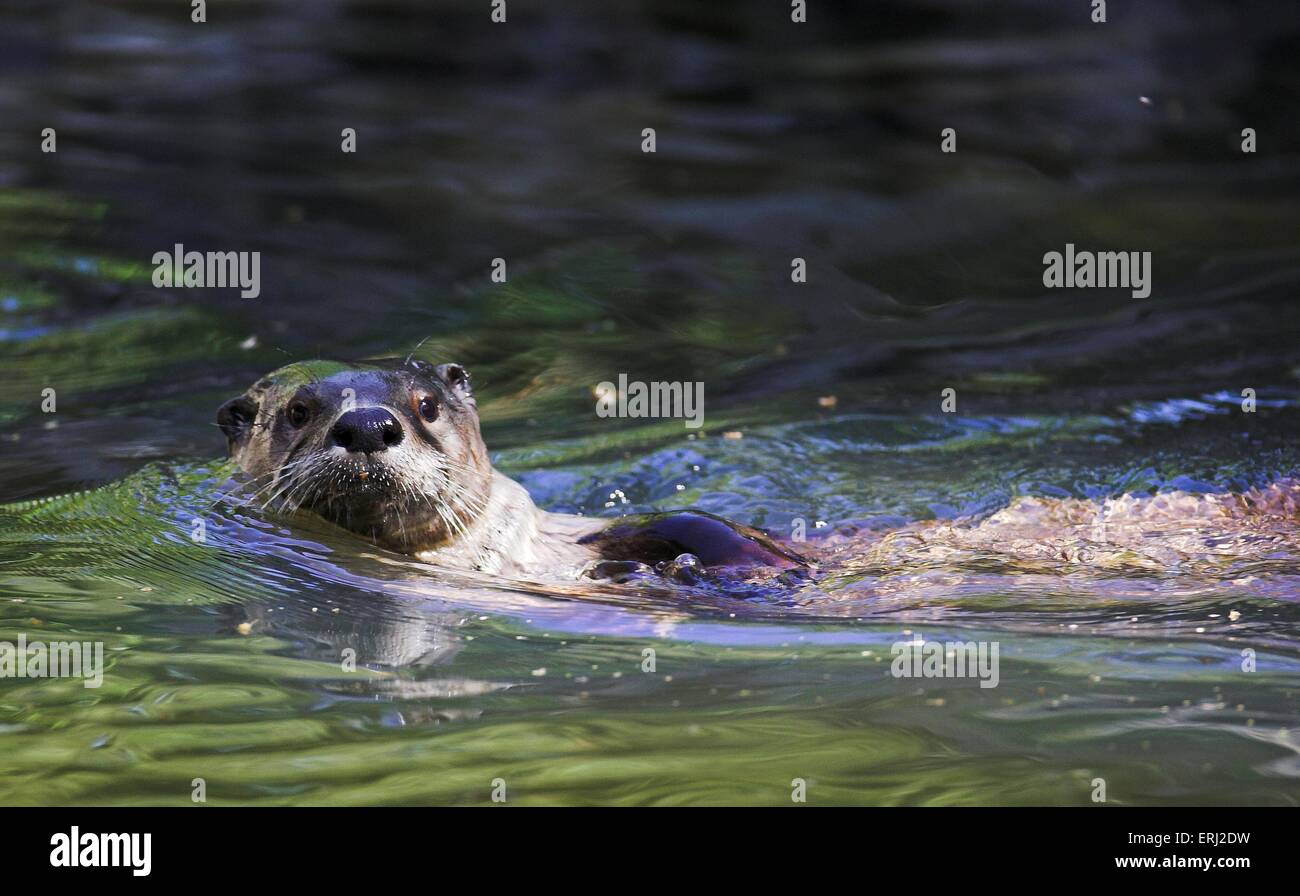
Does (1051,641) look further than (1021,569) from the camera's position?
No

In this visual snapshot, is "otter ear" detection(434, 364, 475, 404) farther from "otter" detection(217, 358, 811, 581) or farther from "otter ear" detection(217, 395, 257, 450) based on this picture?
"otter ear" detection(217, 395, 257, 450)

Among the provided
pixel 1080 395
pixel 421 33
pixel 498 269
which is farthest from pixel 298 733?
pixel 421 33

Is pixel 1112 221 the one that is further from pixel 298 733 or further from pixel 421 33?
pixel 298 733

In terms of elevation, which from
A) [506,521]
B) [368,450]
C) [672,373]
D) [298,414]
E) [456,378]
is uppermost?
[672,373]

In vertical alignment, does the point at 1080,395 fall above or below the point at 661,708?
above

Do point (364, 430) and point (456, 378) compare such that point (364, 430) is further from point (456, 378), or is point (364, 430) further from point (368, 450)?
point (456, 378)

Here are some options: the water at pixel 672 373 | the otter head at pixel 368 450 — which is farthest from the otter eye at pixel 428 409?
the water at pixel 672 373

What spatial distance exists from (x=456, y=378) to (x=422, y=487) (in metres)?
0.78

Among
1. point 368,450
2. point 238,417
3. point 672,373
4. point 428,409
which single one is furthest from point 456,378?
point 672,373

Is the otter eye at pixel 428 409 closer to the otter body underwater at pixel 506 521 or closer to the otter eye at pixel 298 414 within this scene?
the otter body underwater at pixel 506 521

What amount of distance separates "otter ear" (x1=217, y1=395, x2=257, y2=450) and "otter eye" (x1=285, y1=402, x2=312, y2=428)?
0.39 meters

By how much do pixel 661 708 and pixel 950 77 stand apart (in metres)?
9.06

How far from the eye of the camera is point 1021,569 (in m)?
4.79

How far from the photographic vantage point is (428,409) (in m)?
4.72
